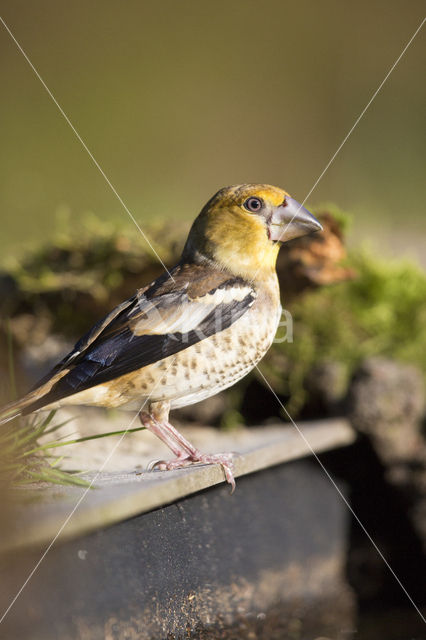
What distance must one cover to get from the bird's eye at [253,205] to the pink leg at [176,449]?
17.2 inches

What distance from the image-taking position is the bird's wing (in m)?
1.26

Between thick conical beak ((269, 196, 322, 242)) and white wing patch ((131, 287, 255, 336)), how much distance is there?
17 centimetres

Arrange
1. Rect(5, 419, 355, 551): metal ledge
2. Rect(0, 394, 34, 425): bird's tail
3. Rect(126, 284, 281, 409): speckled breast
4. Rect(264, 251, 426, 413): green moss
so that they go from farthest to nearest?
Rect(264, 251, 426, 413): green moss → Rect(126, 284, 281, 409): speckled breast → Rect(0, 394, 34, 425): bird's tail → Rect(5, 419, 355, 551): metal ledge

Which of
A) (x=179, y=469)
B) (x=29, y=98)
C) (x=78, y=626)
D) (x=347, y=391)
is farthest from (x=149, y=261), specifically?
(x=29, y=98)

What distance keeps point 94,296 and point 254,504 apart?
908mm

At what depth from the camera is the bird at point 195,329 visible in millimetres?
1283

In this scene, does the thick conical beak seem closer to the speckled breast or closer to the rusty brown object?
the speckled breast

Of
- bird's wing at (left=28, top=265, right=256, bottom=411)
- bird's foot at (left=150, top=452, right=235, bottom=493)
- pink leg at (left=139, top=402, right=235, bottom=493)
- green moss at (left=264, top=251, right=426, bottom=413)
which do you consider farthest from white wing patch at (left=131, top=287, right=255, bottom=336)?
green moss at (left=264, top=251, right=426, bottom=413)

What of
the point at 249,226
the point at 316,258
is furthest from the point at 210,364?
the point at 316,258

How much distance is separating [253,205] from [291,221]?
0.09 m

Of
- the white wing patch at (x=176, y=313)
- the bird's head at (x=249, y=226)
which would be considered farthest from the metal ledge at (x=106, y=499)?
the bird's head at (x=249, y=226)

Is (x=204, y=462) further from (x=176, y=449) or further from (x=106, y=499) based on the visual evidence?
(x=106, y=499)

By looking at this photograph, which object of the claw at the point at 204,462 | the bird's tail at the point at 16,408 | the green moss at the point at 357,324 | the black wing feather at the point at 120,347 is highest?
the black wing feather at the point at 120,347

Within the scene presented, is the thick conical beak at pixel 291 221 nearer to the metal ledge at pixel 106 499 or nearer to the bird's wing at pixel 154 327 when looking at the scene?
the bird's wing at pixel 154 327
